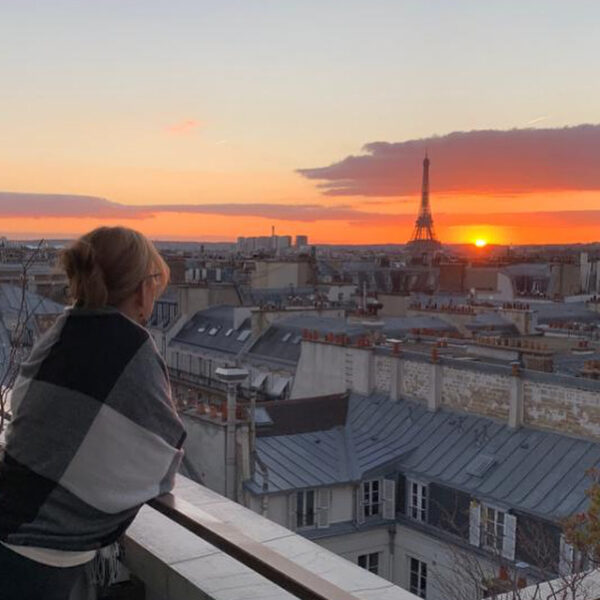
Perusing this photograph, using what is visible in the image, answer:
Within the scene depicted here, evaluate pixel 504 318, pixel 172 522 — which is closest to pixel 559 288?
pixel 504 318

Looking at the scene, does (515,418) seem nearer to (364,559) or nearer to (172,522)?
(364,559)

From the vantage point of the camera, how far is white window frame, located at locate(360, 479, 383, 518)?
16.7 meters

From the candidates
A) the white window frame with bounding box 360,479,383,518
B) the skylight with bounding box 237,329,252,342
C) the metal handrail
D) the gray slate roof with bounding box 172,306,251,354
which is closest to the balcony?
the metal handrail

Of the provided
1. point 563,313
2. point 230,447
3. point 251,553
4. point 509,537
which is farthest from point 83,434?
point 563,313

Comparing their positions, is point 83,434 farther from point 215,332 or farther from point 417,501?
point 215,332

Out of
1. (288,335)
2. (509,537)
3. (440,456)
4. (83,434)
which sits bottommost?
(509,537)

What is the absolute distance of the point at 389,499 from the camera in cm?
1667

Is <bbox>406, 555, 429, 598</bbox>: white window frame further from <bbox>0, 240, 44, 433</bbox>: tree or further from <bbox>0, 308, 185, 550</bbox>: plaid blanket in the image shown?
<bbox>0, 308, 185, 550</bbox>: plaid blanket

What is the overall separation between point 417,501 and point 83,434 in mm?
14631

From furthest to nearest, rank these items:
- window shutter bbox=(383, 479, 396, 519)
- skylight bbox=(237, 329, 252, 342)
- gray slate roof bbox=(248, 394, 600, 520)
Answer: skylight bbox=(237, 329, 252, 342)
window shutter bbox=(383, 479, 396, 519)
gray slate roof bbox=(248, 394, 600, 520)

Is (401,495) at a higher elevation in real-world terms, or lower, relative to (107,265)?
lower

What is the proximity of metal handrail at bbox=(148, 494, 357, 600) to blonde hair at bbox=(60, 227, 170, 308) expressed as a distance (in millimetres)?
872

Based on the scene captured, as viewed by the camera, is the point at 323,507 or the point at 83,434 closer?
the point at 83,434

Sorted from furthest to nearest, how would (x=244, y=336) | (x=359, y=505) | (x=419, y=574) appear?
(x=244, y=336)
(x=359, y=505)
(x=419, y=574)
